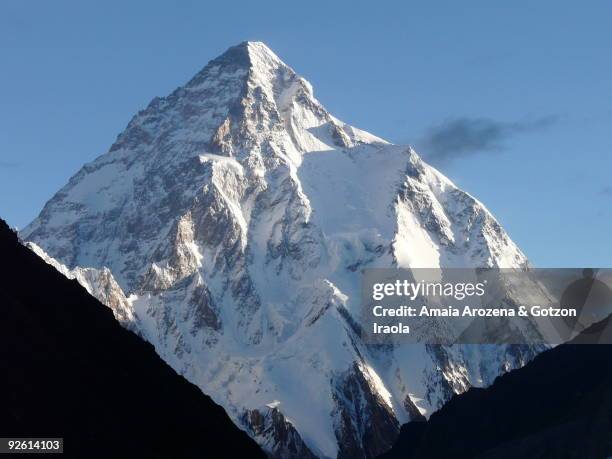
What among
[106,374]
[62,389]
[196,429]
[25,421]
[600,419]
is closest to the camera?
[25,421]

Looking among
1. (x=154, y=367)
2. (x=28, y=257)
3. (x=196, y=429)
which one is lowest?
(x=196, y=429)

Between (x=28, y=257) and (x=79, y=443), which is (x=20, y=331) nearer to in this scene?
(x=79, y=443)

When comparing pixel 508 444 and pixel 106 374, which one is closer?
pixel 106 374

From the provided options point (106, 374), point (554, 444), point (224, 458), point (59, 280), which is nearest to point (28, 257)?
point (59, 280)

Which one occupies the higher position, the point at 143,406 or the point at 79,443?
the point at 143,406

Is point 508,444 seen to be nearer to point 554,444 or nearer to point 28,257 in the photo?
point 554,444

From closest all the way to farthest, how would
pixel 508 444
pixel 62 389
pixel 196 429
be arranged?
pixel 62 389 < pixel 196 429 < pixel 508 444
